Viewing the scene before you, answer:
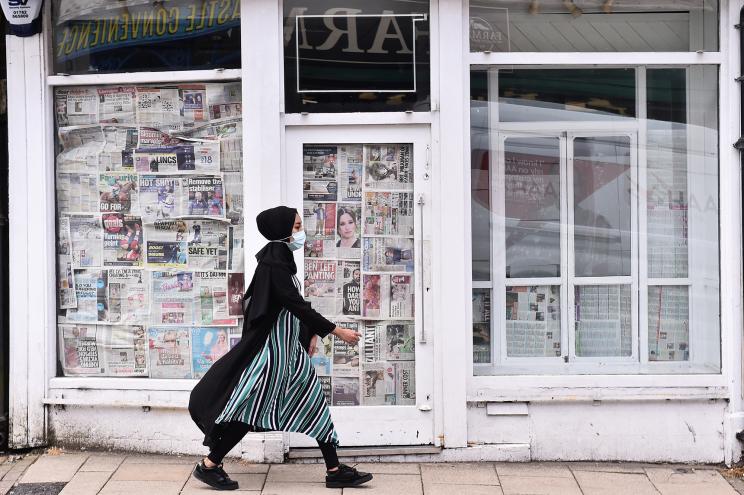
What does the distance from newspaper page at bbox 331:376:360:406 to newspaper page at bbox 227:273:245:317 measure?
80 cm

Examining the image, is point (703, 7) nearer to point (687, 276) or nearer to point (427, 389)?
point (687, 276)

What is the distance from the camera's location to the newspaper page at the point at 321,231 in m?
6.91

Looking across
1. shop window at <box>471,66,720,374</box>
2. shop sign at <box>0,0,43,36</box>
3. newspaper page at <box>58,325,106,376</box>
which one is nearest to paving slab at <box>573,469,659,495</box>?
shop window at <box>471,66,720,374</box>

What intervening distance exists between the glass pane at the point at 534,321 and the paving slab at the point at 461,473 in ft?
2.76

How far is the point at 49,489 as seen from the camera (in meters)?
6.21

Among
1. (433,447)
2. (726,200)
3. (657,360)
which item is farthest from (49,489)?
A: (726,200)

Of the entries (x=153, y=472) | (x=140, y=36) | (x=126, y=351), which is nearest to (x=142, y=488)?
(x=153, y=472)

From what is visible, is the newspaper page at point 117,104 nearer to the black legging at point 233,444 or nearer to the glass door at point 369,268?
the glass door at point 369,268

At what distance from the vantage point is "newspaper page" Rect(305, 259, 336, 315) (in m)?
6.92

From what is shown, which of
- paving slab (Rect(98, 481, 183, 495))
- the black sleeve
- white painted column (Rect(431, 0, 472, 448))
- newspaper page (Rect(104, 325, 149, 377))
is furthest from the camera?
newspaper page (Rect(104, 325, 149, 377))

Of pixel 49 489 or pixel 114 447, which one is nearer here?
pixel 49 489

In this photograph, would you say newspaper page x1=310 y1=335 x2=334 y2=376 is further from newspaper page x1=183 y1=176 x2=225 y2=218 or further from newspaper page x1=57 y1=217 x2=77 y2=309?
newspaper page x1=57 y1=217 x2=77 y2=309

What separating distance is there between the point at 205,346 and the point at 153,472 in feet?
3.06

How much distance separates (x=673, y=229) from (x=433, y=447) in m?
2.19
